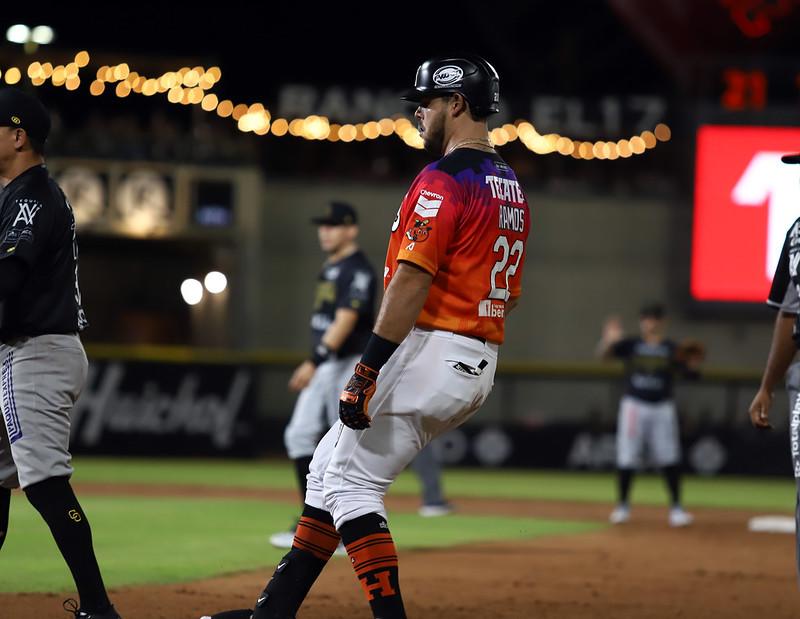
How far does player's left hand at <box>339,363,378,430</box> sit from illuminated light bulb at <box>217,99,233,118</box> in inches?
751

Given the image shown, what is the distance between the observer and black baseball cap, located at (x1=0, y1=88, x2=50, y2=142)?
500cm

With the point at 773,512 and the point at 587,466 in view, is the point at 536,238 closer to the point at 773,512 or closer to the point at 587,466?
the point at 587,466

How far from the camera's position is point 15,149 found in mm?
5004

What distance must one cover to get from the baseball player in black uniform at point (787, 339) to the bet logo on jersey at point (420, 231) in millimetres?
1538

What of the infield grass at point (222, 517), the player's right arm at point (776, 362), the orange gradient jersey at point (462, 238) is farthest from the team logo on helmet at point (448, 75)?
the infield grass at point (222, 517)

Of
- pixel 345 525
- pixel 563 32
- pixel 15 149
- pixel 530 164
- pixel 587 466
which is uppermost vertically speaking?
pixel 563 32

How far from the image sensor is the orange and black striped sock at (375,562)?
448 centimetres

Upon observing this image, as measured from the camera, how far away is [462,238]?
455 centimetres

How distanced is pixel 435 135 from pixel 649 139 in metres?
19.5

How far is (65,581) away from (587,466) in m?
13.3

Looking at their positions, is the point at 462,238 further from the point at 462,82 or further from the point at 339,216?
the point at 339,216

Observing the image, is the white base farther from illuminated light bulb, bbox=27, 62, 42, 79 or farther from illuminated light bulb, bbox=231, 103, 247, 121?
illuminated light bulb, bbox=27, 62, 42, 79

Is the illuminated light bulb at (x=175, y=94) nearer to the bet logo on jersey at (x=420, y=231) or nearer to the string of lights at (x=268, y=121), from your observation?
the string of lights at (x=268, y=121)

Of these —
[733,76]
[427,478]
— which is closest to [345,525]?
[427,478]
